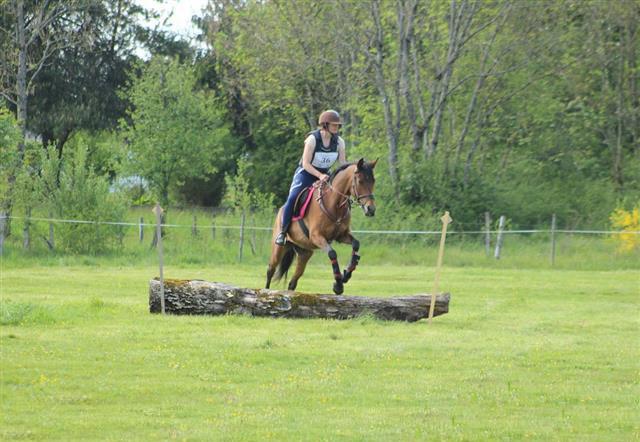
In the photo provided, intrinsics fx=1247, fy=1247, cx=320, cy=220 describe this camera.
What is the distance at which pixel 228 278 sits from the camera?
2786 centimetres

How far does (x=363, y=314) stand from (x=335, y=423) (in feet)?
23.6

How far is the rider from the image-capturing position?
1792cm

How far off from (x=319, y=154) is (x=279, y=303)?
2355mm

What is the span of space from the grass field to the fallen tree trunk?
296 mm

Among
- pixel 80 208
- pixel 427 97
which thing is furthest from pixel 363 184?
pixel 427 97

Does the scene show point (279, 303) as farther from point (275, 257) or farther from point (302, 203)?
point (275, 257)

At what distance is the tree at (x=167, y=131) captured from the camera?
52.2 metres

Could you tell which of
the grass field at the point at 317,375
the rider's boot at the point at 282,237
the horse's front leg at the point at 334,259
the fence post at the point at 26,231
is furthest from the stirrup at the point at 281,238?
the fence post at the point at 26,231

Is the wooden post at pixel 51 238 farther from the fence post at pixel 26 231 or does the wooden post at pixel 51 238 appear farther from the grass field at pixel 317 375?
the grass field at pixel 317 375

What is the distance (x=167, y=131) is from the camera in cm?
5256

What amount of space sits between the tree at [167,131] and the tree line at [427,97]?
8cm

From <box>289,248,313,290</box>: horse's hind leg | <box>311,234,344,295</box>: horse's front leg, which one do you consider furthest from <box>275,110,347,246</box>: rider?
<box>311,234,344,295</box>: horse's front leg

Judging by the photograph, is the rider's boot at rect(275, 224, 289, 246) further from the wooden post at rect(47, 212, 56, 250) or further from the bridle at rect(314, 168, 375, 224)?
the wooden post at rect(47, 212, 56, 250)

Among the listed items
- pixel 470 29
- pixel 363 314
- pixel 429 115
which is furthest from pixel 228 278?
pixel 470 29
